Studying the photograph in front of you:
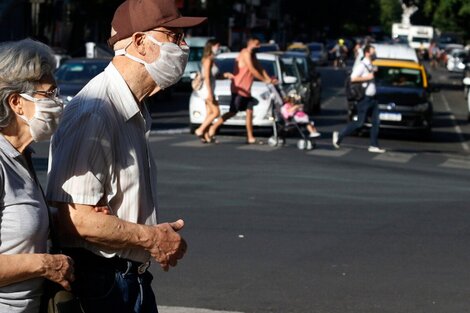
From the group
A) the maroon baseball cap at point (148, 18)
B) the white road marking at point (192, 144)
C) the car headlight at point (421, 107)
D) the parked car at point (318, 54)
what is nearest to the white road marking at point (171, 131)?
the white road marking at point (192, 144)

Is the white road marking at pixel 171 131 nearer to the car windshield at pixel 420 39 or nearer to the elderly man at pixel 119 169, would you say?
the elderly man at pixel 119 169

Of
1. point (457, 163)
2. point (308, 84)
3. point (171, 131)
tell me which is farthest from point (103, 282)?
point (308, 84)

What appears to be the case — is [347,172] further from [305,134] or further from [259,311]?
[259,311]

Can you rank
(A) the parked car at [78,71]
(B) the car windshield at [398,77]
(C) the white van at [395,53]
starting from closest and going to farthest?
(A) the parked car at [78,71] < (B) the car windshield at [398,77] < (C) the white van at [395,53]

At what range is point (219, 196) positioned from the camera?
13961 millimetres

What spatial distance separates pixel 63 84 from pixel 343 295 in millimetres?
16885

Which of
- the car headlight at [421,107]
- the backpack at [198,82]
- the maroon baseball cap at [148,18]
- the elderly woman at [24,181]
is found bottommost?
the car headlight at [421,107]

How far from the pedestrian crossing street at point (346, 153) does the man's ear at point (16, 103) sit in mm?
15748

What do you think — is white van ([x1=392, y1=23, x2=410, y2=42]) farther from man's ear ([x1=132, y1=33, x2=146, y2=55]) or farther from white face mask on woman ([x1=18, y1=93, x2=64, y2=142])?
white face mask on woman ([x1=18, y1=93, x2=64, y2=142])

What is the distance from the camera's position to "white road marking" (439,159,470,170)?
1961cm

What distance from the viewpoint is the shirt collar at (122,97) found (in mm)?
4430

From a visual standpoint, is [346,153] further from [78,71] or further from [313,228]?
[313,228]

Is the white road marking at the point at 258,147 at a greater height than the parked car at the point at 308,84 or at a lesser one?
greater

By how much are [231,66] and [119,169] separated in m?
21.7
